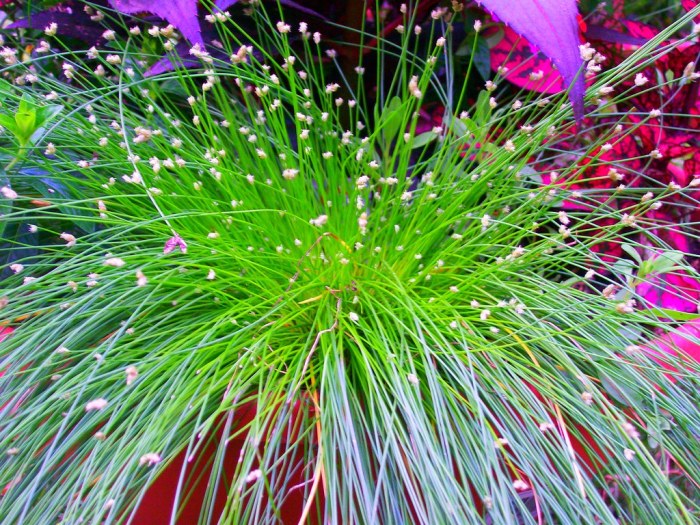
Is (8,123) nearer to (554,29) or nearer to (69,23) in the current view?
(69,23)

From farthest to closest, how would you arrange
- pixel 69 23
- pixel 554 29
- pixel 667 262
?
pixel 69 23 → pixel 667 262 → pixel 554 29

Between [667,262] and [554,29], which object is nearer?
[554,29]

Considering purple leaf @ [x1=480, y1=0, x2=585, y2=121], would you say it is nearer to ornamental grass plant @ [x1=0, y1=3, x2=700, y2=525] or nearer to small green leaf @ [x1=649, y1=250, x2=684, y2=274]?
ornamental grass plant @ [x1=0, y1=3, x2=700, y2=525]

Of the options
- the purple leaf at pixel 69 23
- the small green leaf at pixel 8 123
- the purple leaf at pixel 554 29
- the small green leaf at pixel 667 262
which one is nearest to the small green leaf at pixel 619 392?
the small green leaf at pixel 667 262

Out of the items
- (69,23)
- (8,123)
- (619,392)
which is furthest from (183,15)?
(619,392)

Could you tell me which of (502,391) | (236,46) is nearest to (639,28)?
(236,46)

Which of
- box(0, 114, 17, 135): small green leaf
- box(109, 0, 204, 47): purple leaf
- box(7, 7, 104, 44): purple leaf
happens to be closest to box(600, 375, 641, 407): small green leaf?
box(109, 0, 204, 47): purple leaf
